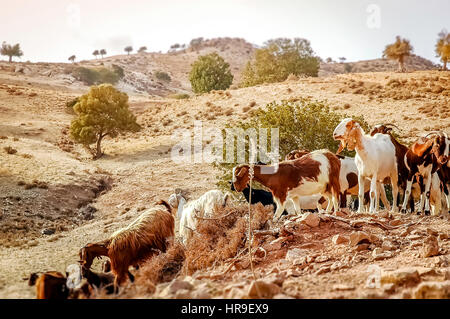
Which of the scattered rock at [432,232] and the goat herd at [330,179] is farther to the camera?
the goat herd at [330,179]

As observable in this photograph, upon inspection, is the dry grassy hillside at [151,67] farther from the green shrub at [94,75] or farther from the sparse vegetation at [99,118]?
the sparse vegetation at [99,118]

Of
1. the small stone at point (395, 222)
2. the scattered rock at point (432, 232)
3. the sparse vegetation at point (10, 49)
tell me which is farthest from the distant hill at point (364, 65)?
the scattered rock at point (432, 232)

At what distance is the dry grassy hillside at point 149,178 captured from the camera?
5512 millimetres

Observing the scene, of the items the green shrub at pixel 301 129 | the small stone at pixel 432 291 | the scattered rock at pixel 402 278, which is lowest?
the scattered rock at pixel 402 278

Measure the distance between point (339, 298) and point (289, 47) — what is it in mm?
54565

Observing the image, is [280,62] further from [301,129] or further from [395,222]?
[395,222]

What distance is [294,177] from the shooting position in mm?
8383

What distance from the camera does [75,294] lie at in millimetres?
4910

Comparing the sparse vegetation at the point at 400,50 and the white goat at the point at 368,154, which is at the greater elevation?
the sparse vegetation at the point at 400,50

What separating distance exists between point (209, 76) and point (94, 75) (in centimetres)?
2507

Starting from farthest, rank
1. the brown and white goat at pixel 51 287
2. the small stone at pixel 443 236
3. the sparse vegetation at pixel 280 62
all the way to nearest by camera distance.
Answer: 1. the sparse vegetation at pixel 280 62
2. the small stone at pixel 443 236
3. the brown and white goat at pixel 51 287

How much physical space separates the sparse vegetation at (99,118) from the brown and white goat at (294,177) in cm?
2191
